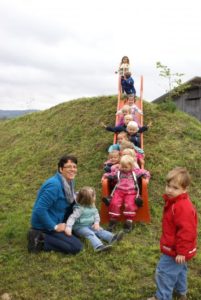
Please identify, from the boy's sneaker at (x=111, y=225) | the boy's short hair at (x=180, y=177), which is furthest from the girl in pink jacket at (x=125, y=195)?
the boy's short hair at (x=180, y=177)

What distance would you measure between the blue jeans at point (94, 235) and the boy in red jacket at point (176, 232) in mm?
1872

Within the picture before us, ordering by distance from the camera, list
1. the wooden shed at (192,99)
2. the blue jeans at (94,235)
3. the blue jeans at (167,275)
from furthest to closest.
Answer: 1. the wooden shed at (192,99)
2. the blue jeans at (94,235)
3. the blue jeans at (167,275)

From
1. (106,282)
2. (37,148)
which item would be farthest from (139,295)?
(37,148)

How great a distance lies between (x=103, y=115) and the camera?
14852mm

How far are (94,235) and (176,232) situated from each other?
230cm

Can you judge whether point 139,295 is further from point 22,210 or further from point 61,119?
point 61,119

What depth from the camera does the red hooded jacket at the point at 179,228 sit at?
4.91m

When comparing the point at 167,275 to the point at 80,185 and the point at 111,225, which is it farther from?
the point at 80,185

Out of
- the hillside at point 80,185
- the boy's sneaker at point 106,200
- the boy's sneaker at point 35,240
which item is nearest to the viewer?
the hillside at point 80,185

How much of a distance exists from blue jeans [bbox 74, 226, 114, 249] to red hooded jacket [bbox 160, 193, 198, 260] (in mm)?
2020

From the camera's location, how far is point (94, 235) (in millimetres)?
7062

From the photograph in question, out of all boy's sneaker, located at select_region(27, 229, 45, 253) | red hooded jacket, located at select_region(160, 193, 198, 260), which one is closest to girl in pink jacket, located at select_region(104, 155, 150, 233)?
boy's sneaker, located at select_region(27, 229, 45, 253)

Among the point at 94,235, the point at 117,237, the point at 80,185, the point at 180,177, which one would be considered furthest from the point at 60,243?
the point at 80,185

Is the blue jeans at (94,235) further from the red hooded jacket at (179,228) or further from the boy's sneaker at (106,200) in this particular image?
the red hooded jacket at (179,228)
